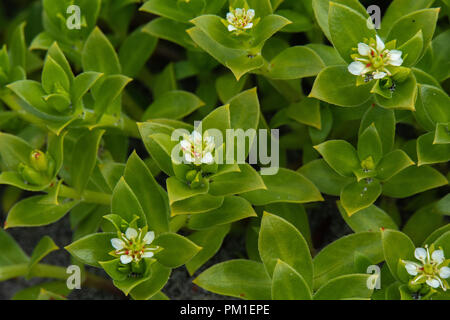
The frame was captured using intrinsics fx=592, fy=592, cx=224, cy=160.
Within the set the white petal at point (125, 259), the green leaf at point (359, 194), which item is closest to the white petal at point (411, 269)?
the green leaf at point (359, 194)

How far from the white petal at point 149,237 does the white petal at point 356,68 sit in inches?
25.3

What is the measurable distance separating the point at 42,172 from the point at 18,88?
9.6 inches

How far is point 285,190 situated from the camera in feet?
5.41

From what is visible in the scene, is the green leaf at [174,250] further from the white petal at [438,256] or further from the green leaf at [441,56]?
the green leaf at [441,56]

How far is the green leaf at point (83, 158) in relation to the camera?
5.53 ft

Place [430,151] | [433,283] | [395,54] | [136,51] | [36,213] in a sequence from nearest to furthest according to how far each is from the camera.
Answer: [433,283], [395,54], [430,151], [36,213], [136,51]

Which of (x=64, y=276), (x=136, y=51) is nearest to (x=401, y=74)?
(x=136, y=51)

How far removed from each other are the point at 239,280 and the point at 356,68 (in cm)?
63

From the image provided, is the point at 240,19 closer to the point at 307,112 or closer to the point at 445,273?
the point at 307,112

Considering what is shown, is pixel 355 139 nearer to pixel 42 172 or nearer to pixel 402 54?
pixel 402 54

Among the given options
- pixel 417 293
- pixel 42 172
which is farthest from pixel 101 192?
pixel 417 293

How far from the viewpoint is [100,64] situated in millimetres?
1835
